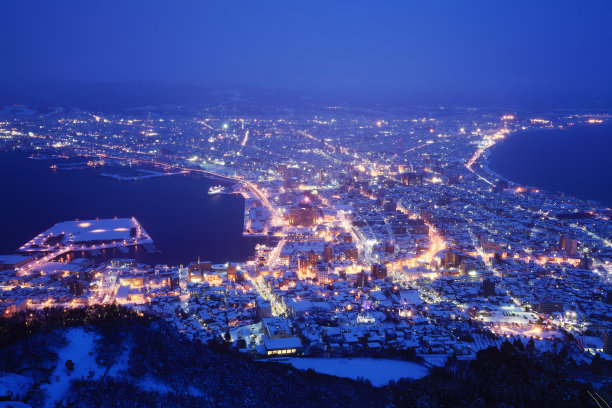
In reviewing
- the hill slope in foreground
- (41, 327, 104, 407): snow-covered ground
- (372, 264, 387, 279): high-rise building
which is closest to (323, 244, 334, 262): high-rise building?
(372, 264, 387, 279): high-rise building

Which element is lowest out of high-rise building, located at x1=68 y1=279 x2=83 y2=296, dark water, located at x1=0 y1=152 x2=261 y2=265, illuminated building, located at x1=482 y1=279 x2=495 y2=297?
dark water, located at x1=0 y1=152 x2=261 y2=265

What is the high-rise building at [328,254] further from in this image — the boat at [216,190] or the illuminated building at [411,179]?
the illuminated building at [411,179]

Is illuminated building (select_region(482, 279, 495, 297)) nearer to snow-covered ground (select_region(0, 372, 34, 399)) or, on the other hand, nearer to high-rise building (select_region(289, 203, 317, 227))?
high-rise building (select_region(289, 203, 317, 227))

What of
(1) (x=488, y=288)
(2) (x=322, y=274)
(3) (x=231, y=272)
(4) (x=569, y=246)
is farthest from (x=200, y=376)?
(4) (x=569, y=246)

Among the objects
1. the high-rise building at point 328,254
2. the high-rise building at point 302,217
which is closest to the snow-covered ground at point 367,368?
the high-rise building at point 328,254

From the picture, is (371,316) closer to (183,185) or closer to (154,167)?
(183,185)
